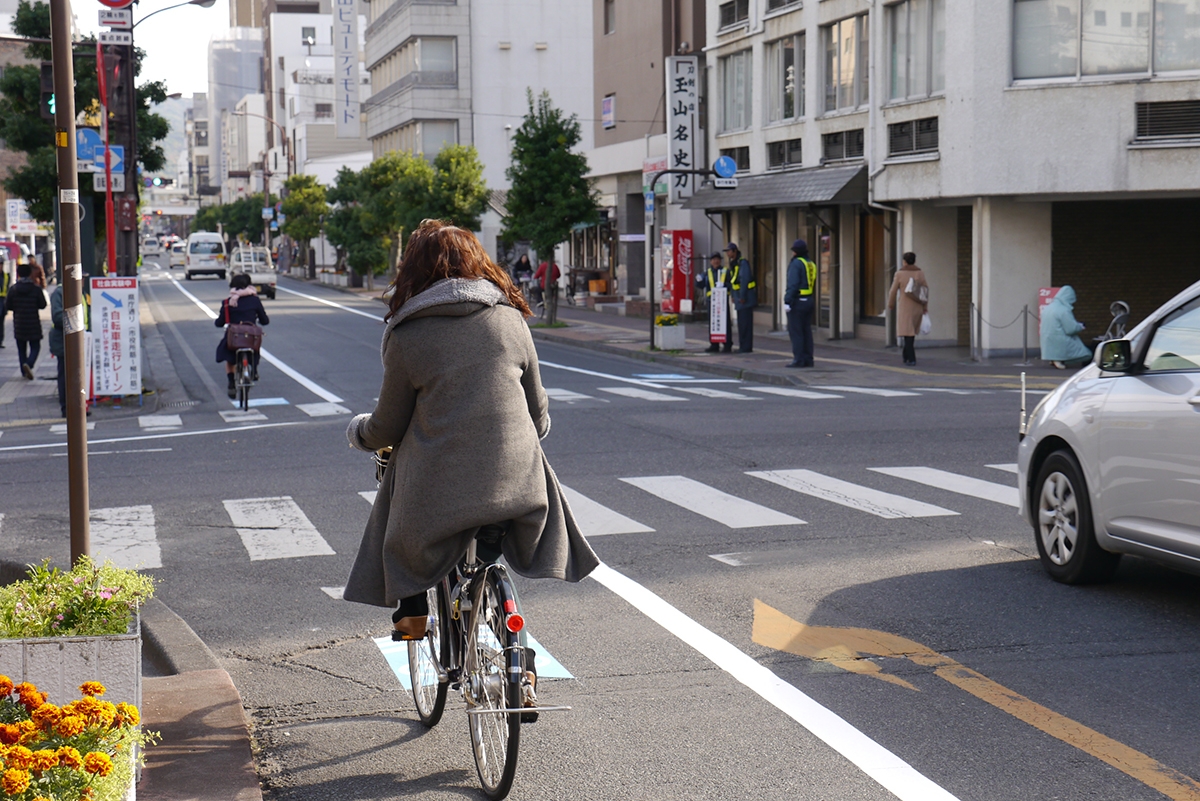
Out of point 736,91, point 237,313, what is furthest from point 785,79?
point 237,313

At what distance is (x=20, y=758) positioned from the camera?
3.27 metres

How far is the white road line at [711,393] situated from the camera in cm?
1916

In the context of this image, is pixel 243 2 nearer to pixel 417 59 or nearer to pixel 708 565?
pixel 417 59

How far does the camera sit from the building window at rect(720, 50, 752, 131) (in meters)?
36.5

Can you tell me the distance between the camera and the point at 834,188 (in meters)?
29.3

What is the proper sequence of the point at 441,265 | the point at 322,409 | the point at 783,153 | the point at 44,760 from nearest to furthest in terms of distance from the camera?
the point at 44,760 → the point at 441,265 → the point at 322,409 → the point at 783,153

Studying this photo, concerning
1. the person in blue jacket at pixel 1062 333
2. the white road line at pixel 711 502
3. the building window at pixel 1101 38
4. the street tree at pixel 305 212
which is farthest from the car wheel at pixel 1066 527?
the street tree at pixel 305 212

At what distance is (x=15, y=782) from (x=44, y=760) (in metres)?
0.12

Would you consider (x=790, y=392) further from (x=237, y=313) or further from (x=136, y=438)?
(x=136, y=438)

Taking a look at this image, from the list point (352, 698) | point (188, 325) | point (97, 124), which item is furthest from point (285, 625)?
point (188, 325)

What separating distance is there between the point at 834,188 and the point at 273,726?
25.2 m

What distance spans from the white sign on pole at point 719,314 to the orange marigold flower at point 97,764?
23.8 metres

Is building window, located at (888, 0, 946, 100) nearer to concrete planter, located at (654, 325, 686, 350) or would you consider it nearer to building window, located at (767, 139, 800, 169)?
building window, located at (767, 139, 800, 169)

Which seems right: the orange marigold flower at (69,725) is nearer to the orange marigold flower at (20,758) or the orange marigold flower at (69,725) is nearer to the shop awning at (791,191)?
the orange marigold flower at (20,758)
